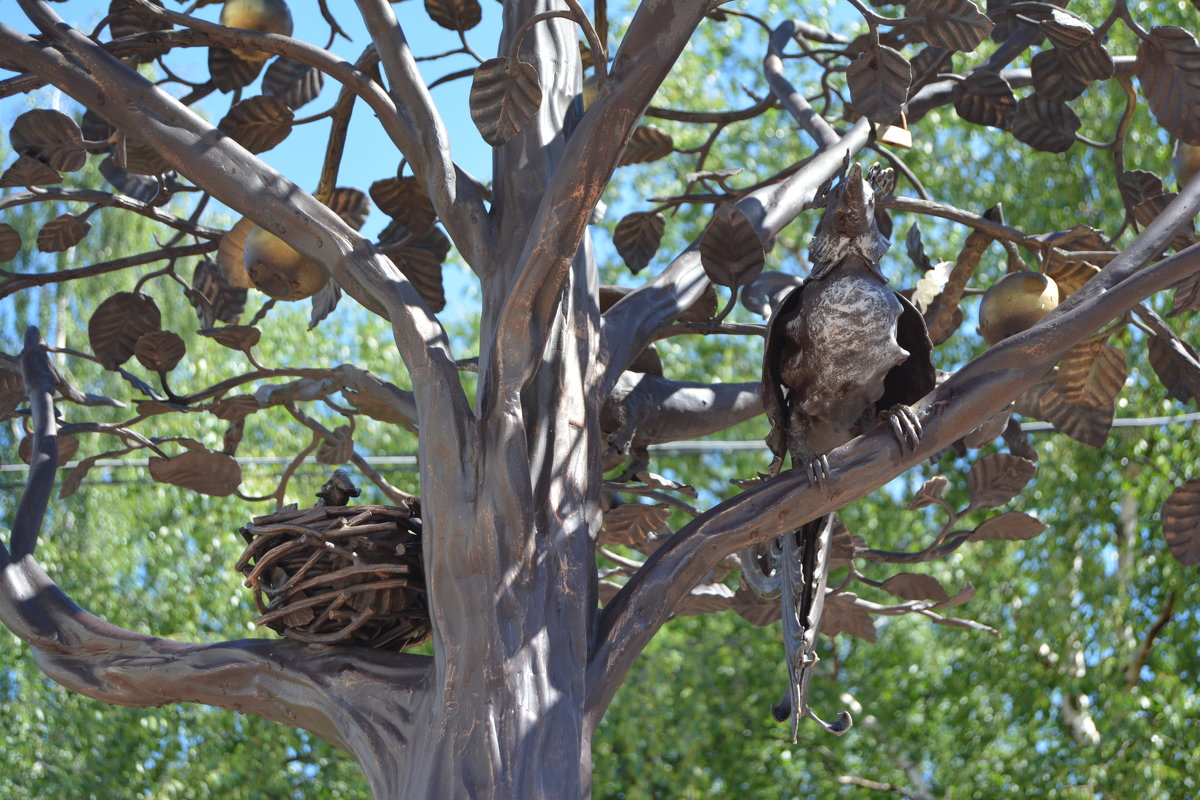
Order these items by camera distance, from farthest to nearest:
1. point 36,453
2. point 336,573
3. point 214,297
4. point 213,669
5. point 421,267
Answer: point 214,297, point 421,267, point 36,453, point 213,669, point 336,573

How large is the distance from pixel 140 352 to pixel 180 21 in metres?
0.79

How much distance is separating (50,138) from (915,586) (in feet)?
6.76

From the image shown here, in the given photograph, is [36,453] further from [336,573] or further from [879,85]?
[879,85]

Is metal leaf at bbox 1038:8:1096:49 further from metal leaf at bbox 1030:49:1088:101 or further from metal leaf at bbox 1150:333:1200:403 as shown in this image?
metal leaf at bbox 1150:333:1200:403

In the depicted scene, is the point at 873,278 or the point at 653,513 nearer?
the point at 873,278

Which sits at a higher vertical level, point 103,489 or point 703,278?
point 103,489

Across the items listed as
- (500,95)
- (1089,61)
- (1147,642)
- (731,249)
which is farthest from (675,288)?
(1147,642)

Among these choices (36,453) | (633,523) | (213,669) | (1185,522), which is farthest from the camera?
(633,523)

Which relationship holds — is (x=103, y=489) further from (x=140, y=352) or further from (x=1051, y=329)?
(x=1051, y=329)

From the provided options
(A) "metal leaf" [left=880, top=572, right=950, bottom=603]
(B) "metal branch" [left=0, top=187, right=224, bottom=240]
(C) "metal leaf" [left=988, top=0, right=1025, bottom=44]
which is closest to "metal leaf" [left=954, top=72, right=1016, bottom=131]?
(C) "metal leaf" [left=988, top=0, right=1025, bottom=44]

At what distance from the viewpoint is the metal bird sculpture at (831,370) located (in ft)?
6.70

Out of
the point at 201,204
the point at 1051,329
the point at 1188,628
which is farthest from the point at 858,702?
the point at 1051,329

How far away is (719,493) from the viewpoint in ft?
27.9

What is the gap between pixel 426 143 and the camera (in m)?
2.33
